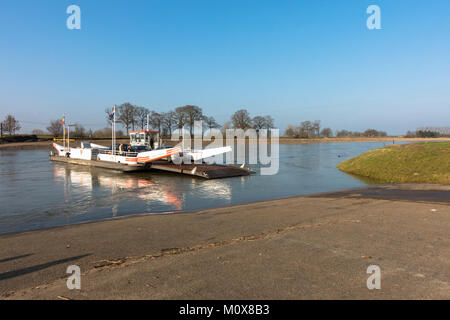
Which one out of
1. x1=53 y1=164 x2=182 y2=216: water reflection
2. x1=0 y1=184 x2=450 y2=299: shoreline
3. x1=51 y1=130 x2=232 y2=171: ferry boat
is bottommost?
x1=53 y1=164 x2=182 y2=216: water reflection

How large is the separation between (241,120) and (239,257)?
4438 inches

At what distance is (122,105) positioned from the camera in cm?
7956

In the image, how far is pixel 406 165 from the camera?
75.1 ft

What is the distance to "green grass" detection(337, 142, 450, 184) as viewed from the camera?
19.7 m

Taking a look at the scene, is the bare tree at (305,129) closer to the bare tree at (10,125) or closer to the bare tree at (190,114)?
the bare tree at (190,114)

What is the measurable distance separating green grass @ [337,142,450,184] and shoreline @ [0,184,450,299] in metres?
12.9

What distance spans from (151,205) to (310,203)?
24.1ft

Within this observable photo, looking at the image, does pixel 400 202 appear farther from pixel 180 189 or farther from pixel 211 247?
pixel 180 189

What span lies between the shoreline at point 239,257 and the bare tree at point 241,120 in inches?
4236

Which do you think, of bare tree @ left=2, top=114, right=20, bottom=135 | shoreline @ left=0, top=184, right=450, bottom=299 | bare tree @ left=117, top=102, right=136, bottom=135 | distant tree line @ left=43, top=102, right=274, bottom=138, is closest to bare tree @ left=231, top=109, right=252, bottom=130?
distant tree line @ left=43, top=102, right=274, bottom=138

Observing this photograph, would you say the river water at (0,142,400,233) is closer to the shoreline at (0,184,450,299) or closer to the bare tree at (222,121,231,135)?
the shoreline at (0,184,450,299)

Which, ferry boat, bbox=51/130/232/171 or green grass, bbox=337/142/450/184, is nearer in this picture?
green grass, bbox=337/142/450/184

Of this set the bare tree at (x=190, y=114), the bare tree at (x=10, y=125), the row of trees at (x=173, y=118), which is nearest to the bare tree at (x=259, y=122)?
the row of trees at (x=173, y=118)
